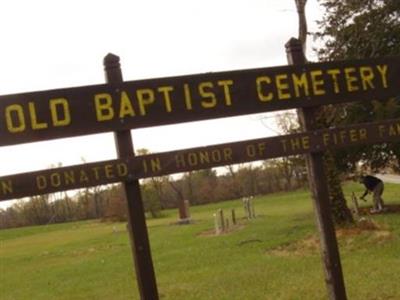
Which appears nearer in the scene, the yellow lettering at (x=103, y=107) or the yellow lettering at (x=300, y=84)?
the yellow lettering at (x=103, y=107)

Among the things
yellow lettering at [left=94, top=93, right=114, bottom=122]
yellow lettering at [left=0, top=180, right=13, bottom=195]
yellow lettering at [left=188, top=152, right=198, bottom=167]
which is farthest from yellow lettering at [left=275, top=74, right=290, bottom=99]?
yellow lettering at [left=0, top=180, right=13, bottom=195]

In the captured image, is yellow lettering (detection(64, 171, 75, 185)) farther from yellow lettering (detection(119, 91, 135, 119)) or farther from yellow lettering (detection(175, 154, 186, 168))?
yellow lettering (detection(175, 154, 186, 168))

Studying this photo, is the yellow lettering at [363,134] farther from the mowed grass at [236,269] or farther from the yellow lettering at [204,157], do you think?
the mowed grass at [236,269]

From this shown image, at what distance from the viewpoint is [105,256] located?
64.6ft

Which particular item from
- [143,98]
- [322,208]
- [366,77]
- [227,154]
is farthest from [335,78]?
[143,98]

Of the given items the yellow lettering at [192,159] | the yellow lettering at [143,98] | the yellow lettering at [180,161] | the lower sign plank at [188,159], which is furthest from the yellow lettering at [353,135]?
the yellow lettering at [143,98]

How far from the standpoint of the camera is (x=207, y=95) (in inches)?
219

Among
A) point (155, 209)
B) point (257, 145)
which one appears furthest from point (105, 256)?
point (155, 209)

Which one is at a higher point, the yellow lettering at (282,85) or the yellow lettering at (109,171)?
the yellow lettering at (282,85)

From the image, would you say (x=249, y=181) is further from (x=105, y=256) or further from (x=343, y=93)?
(x=343, y=93)

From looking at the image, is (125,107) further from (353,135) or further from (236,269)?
(236,269)

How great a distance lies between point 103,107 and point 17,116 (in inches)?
29.6

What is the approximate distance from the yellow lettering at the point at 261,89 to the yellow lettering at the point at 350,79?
0.89m

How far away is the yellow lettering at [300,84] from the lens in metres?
5.89
